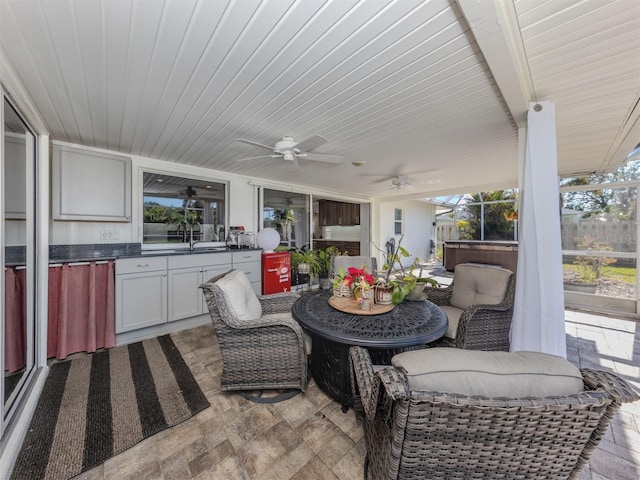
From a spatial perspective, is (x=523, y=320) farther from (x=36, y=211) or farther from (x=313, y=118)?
(x=36, y=211)

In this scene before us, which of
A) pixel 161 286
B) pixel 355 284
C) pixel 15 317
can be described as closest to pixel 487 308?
pixel 355 284

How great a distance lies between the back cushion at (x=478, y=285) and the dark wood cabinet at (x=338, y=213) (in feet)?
16.4

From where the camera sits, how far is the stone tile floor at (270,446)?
1288 millimetres

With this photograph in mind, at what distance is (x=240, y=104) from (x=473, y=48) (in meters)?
1.63

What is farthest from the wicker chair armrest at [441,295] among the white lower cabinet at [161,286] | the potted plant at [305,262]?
the potted plant at [305,262]

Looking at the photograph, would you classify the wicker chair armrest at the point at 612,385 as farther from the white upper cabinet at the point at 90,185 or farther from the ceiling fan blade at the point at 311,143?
the white upper cabinet at the point at 90,185

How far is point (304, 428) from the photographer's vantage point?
1570 millimetres

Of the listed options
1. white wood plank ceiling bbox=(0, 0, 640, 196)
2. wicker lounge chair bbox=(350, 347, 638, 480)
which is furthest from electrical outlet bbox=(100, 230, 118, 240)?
wicker lounge chair bbox=(350, 347, 638, 480)

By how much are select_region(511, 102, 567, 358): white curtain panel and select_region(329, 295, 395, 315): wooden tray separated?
1.02 meters

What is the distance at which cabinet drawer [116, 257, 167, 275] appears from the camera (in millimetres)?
2625

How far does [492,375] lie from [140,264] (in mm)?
3236

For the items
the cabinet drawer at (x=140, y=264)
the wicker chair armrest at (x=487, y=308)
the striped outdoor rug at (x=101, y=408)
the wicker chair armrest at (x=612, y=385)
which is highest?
the cabinet drawer at (x=140, y=264)

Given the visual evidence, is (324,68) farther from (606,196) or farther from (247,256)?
(606,196)

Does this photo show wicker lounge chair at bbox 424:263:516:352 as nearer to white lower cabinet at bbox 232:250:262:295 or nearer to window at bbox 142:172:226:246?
white lower cabinet at bbox 232:250:262:295
